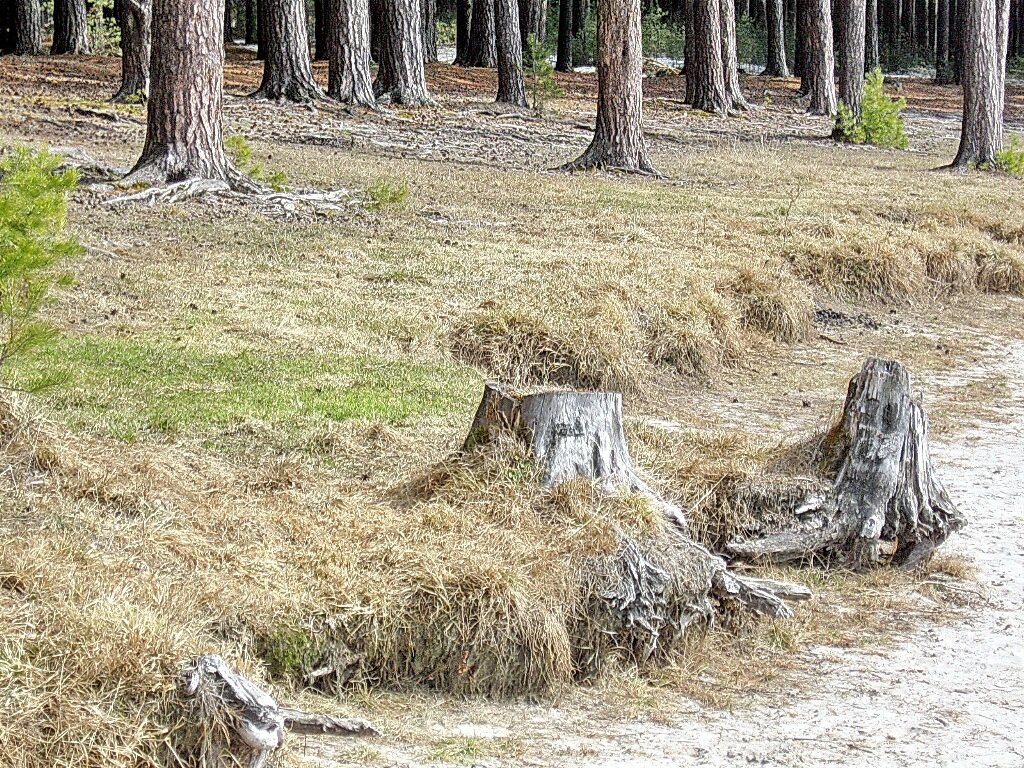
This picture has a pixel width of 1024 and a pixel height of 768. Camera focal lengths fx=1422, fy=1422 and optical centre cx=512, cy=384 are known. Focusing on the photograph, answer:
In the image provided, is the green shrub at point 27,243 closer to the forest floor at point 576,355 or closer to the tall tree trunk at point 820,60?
the forest floor at point 576,355

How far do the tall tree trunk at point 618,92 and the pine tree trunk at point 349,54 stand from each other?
5200 mm

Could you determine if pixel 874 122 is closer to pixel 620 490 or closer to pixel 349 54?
pixel 349 54

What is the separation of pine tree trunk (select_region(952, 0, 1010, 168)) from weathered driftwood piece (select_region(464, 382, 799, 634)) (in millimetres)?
15864

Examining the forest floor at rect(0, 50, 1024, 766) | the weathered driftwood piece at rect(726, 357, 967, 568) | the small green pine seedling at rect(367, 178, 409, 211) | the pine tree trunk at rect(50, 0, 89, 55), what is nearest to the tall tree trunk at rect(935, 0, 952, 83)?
the pine tree trunk at rect(50, 0, 89, 55)

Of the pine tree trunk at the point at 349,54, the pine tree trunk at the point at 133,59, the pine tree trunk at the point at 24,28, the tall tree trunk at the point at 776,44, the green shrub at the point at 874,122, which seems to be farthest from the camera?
the tall tree trunk at the point at 776,44

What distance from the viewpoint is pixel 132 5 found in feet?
53.8

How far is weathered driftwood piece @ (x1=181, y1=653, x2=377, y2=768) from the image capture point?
149 inches

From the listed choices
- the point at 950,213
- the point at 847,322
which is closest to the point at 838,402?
the point at 847,322

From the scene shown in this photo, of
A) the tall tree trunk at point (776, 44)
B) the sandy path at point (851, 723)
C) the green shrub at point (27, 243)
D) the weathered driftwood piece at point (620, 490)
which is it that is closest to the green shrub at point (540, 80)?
the tall tree trunk at point (776, 44)

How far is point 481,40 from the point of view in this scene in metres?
32.8

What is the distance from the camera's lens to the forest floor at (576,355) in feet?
15.5

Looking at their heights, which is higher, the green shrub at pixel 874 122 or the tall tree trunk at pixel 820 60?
→ the tall tree trunk at pixel 820 60

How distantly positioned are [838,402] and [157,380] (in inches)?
169

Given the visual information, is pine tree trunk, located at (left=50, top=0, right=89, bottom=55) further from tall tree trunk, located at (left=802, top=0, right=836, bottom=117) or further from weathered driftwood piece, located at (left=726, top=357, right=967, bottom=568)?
weathered driftwood piece, located at (left=726, top=357, right=967, bottom=568)
